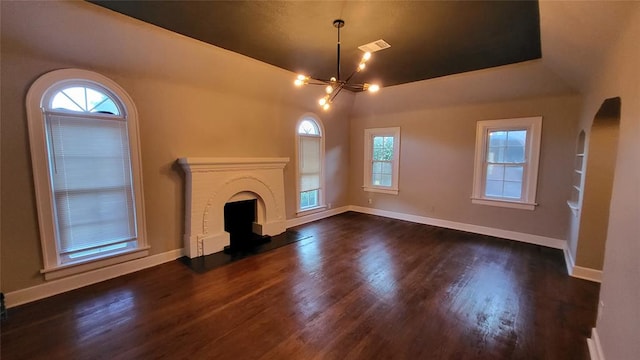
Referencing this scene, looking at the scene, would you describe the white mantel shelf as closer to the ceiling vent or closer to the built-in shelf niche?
the ceiling vent

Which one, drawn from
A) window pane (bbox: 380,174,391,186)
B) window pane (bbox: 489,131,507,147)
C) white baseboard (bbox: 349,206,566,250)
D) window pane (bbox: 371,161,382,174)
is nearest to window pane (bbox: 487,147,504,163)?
window pane (bbox: 489,131,507,147)

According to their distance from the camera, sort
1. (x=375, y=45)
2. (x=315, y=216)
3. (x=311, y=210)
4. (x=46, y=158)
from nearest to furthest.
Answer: (x=46, y=158) → (x=375, y=45) → (x=311, y=210) → (x=315, y=216)

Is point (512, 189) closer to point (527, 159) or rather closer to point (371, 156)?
point (527, 159)

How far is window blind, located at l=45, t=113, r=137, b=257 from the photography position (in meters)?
2.65

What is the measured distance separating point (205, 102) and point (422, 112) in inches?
156

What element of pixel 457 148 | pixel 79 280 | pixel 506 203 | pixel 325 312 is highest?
pixel 457 148

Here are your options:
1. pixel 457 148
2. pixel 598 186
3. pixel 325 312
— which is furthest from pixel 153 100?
pixel 598 186

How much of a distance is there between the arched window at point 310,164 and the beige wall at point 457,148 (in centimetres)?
110

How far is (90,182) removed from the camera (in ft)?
9.30

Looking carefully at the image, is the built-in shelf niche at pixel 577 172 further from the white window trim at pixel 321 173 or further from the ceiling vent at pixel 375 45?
the white window trim at pixel 321 173

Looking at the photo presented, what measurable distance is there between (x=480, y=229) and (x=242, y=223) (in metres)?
4.27

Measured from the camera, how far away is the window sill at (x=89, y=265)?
8.63 feet

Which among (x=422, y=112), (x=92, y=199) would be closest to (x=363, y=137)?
(x=422, y=112)

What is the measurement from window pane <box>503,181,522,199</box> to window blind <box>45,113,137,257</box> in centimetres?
562
